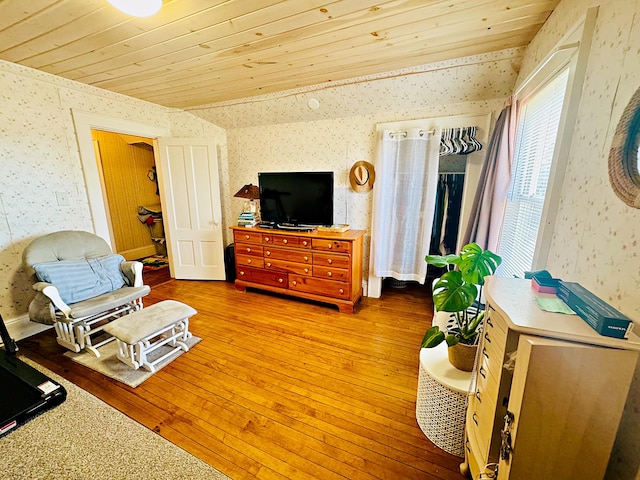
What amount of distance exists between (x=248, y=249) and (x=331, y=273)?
Answer: 1.13 metres

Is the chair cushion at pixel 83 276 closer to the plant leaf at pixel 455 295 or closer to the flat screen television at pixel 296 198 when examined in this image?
the flat screen television at pixel 296 198

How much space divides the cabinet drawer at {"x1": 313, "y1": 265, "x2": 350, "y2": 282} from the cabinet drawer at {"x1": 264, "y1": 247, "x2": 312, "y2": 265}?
137 mm

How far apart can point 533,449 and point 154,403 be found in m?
1.95

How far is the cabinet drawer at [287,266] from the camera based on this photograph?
288cm

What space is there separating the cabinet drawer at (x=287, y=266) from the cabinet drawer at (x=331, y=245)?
280 mm

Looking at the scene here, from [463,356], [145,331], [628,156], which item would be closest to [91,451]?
[145,331]

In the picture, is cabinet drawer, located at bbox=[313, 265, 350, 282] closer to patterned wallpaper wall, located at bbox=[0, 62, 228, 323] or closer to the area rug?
the area rug

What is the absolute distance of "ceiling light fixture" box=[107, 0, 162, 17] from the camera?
120cm

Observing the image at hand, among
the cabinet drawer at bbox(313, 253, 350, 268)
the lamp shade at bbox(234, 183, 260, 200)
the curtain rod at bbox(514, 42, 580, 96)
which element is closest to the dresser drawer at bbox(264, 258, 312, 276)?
the cabinet drawer at bbox(313, 253, 350, 268)

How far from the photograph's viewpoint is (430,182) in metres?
2.61

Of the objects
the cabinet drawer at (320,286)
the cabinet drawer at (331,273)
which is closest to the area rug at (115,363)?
the cabinet drawer at (320,286)

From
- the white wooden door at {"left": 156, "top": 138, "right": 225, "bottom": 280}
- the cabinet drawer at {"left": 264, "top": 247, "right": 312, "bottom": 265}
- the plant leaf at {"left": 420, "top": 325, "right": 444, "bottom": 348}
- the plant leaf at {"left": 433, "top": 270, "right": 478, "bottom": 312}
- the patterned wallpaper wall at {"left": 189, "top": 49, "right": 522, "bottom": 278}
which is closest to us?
the plant leaf at {"left": 433, "top": 270, "right": 478, "bottom": 312}

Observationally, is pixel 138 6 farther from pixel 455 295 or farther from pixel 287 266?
pixel 287 266

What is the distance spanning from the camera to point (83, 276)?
2221mm
